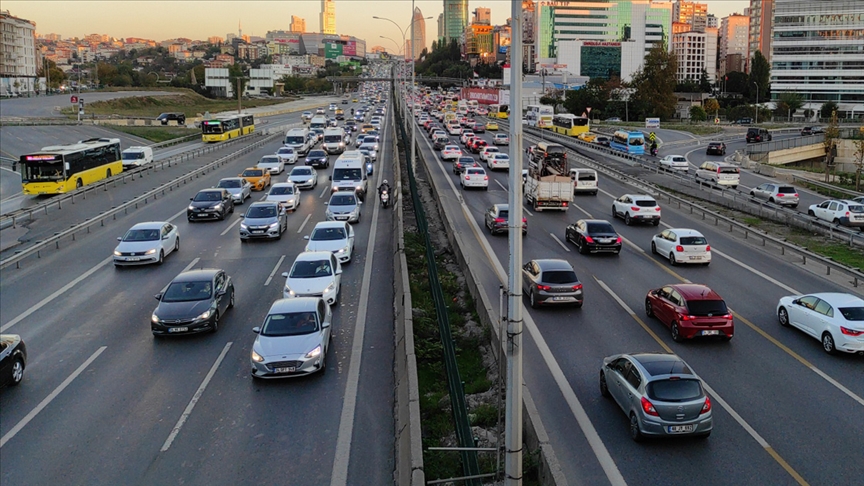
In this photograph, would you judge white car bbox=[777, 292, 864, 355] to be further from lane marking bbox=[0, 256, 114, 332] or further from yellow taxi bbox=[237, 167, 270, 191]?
yellow taxi bbox=[237, 167, 270, 191]

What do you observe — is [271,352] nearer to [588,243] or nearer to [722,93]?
[588,243]

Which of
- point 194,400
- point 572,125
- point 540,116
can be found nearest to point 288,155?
point 572,125

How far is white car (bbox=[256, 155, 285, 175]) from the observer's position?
162ft

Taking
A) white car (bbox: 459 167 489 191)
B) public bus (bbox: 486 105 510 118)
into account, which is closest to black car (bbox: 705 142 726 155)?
white car (bbox: 459 167 489 191)

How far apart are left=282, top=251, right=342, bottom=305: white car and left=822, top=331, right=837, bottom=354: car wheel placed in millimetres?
12653

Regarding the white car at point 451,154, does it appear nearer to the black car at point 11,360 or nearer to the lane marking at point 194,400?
the lane marking at point 194,400

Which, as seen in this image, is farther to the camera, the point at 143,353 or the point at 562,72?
the point at 562,72

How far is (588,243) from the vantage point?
27.0 m

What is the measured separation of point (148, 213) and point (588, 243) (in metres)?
21.7

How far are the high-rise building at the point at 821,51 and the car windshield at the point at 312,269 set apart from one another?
126 meters

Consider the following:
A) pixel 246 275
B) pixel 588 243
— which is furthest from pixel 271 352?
pixel 588 243

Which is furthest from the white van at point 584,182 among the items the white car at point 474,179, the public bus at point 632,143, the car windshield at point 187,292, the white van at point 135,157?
the white van at point 135,157

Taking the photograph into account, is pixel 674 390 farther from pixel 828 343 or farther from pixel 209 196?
pixel 209 196

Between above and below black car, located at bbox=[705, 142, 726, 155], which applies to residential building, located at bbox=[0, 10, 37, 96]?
above
